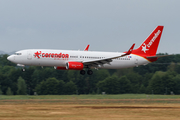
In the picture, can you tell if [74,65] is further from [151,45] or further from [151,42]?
[151,42]

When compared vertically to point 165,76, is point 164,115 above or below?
below

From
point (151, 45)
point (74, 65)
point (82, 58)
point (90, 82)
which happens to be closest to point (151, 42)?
point (151, 45)

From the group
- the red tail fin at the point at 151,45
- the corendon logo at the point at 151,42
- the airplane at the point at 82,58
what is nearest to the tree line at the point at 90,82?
the red tail fin at the point at 151,45

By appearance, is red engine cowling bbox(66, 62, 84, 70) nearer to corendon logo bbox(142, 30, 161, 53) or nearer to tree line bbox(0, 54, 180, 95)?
corendon logo bbox(142, 30, 161, 53)

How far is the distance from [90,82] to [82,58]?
62.7 m

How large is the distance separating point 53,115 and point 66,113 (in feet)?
5.52

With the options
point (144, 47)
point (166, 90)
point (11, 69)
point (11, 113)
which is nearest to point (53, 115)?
point (11, 113)

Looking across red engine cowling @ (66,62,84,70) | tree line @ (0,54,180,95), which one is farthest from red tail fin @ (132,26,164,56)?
tree line @ (0,54,180,95)

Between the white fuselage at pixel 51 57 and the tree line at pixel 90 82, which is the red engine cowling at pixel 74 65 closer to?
the white fuselage at pixel 51 57

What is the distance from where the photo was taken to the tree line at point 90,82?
9225cm

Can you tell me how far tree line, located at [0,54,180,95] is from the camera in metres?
92.2

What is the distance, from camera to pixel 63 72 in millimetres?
121500

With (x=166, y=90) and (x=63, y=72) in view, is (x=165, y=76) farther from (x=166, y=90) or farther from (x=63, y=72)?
(x=63, y=72)

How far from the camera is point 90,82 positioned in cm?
11650
